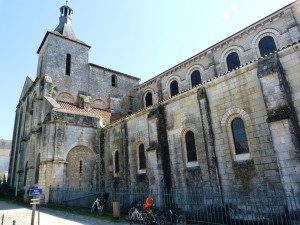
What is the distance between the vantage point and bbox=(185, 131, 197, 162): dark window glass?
12.1 meters

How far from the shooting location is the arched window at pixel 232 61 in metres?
17.4

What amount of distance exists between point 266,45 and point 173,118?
898 centimetres

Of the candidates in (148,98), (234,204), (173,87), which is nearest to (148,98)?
(148,98)

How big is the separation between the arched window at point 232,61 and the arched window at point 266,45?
1.73 m

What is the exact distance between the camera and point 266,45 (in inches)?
629

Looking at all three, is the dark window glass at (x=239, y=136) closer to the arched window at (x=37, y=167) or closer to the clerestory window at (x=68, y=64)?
the arched window at (x=37, y=167)

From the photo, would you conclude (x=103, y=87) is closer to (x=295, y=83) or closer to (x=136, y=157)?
(x=136, y=157)

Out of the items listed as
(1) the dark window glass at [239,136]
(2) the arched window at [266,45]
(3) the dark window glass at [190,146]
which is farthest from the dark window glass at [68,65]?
(1) the dark window glass at [239,136]

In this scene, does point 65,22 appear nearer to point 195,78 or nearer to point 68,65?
point 68,65

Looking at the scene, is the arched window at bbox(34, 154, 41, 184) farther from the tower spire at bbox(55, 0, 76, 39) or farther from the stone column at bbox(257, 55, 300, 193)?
the stone column at bbox(257, 55, 300, 193)

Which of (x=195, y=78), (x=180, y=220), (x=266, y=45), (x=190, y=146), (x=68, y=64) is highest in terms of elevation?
(x=68, y=64)

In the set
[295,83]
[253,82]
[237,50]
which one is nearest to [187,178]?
[253,82]

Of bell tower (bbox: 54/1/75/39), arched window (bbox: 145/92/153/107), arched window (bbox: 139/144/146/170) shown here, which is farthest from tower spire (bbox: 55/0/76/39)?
arched window (bbox: 139/144/146/170)

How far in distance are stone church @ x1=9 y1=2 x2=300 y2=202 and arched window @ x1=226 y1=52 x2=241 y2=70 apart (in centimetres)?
8
